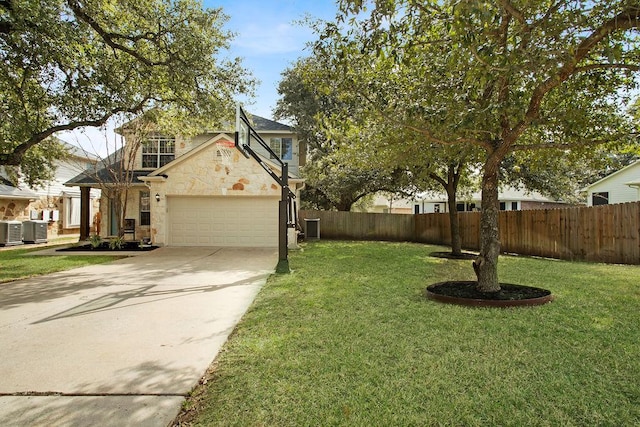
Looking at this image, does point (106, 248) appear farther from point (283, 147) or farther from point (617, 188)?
point (617, 188)

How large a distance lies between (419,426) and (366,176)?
15925 mm

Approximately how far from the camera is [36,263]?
34.5 ft

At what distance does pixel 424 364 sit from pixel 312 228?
648 inches

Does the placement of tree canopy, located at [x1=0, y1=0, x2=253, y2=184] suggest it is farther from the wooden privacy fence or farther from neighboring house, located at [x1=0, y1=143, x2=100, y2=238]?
the wooden privacy fence

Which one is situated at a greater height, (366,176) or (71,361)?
(366,176)

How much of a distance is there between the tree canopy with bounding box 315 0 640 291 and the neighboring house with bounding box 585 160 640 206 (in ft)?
41.5

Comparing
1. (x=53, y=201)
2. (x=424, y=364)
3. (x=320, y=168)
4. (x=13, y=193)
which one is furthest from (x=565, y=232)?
(x=53, y=201)

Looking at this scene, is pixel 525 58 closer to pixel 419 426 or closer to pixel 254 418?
pixel 419 426

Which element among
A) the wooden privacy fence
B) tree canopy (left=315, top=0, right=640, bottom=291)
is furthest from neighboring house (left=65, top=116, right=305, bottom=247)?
tree canopy (left=315, top=0, right=640, bottom=291)

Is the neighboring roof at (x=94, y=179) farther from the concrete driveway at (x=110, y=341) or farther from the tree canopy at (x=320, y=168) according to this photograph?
the concrete driveway at (x=110, y=341)

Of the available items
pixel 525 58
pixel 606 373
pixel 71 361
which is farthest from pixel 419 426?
pixel 525 58

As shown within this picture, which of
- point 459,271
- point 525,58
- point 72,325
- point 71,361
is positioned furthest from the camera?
point 459,271

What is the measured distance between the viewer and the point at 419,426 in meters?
2.51

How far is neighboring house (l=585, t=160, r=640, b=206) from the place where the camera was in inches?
678
